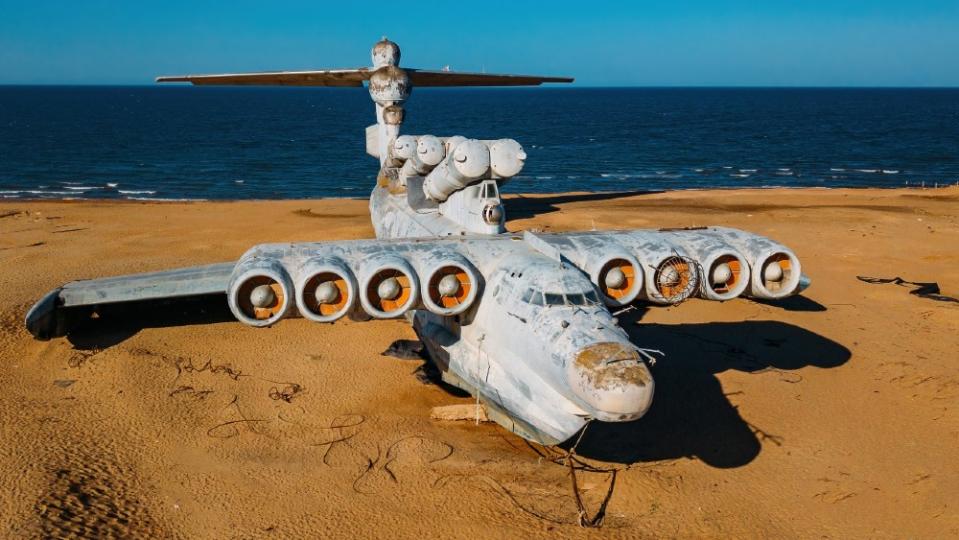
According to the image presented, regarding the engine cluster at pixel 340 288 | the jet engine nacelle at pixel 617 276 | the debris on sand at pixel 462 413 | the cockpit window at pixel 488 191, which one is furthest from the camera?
the cockpit window at pixel 488 191

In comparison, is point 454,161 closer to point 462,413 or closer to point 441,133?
point 462,413

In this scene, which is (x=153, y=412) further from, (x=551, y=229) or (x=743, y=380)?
(x=551, y=229)

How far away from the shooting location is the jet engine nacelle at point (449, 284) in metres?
11.4

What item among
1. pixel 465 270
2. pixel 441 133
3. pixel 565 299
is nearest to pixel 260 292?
pixel 465 270

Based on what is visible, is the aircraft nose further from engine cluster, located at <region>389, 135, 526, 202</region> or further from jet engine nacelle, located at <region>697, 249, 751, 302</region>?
engine cluster, located at <region>389, 135, 526, 202</region>

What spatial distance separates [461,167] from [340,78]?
10116 millimetres

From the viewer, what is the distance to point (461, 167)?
14523 mm

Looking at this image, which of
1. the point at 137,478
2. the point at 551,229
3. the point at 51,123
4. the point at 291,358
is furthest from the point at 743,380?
the point at 51,123

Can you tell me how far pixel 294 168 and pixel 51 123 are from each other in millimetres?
66744

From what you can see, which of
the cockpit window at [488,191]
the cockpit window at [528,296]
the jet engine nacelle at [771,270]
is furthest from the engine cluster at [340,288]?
the jet engine nacelle at [771,270]

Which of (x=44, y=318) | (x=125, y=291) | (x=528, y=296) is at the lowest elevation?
(x=44, y=318)

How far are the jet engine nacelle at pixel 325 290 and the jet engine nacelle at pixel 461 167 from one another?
14.2 ft

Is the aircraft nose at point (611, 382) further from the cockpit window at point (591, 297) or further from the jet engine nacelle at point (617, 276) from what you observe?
the jet engine nacelle at point (617, 276)

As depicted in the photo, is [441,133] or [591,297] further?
[441,133]
